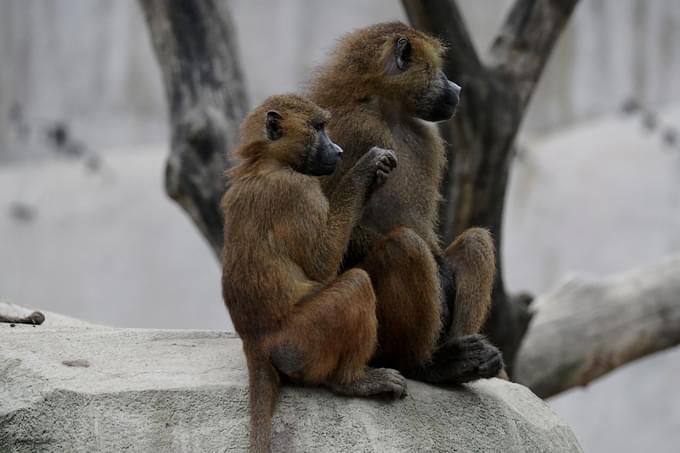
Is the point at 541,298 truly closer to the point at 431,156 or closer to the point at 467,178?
the point at 467,178

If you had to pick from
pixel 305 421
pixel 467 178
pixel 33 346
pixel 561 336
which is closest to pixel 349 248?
pixel 305 421

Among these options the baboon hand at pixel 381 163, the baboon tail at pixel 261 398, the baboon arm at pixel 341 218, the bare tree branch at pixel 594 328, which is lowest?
the bare tree branch at pixel 594 328

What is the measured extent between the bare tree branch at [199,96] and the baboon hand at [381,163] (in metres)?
2.48

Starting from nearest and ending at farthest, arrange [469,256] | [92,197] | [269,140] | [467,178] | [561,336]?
[269,140]
[469,256]
[467,178]
[561,336]
[92,197]

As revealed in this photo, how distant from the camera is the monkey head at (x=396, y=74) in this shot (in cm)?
432

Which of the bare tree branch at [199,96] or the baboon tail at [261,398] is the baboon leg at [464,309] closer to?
the baboon tail at [261,398]

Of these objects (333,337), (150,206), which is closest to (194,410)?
(333,337)

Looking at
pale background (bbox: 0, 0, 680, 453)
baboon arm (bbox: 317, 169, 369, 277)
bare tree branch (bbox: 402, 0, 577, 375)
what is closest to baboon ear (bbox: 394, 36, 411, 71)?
baboon arm (bbox: 317, 169, 369, 277)

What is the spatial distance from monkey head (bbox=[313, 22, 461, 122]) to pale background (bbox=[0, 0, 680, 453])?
754 cm

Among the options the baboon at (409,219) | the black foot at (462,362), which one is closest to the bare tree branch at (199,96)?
the baboon at (409,219)

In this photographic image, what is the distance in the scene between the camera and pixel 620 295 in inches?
295

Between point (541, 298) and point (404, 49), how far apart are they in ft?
12.2

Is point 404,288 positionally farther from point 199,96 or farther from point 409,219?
point 199,96

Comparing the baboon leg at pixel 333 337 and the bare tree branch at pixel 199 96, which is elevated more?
the bare tree branch at pixel 199 96
